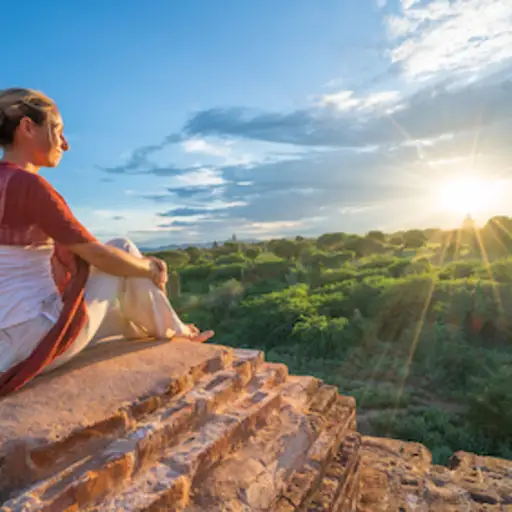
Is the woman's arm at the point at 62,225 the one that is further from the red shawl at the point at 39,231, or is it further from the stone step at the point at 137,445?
the stone step at the point at 137,445

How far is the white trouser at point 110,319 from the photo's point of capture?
1.80m

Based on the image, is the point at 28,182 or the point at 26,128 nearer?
the point at 28,182

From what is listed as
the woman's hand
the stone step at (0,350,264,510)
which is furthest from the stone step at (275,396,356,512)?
the woman's hand

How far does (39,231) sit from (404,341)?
6973mm

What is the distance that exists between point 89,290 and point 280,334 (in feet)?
23.1

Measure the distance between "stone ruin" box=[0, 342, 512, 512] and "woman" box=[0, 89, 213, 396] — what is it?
15cm

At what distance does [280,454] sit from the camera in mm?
1989

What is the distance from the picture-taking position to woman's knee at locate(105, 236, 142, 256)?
2.18 metres

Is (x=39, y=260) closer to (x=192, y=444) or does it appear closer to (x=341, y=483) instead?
(x=192, y=444)

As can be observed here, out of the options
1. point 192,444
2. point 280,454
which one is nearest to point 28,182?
point 192,444

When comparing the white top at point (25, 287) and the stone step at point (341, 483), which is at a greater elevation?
the white top at point (25, 287)

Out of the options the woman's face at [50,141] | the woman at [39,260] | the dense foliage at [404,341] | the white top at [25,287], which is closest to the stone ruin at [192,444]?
the woman at [39,260]

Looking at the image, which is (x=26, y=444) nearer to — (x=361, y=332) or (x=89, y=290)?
(x=89, y=290)

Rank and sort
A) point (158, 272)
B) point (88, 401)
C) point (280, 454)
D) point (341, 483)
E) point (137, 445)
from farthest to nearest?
1. point (158, 272)
2. point (341, 483)
3. point (280, 454)
4. point (88, 401)
5. point (137, 445)
